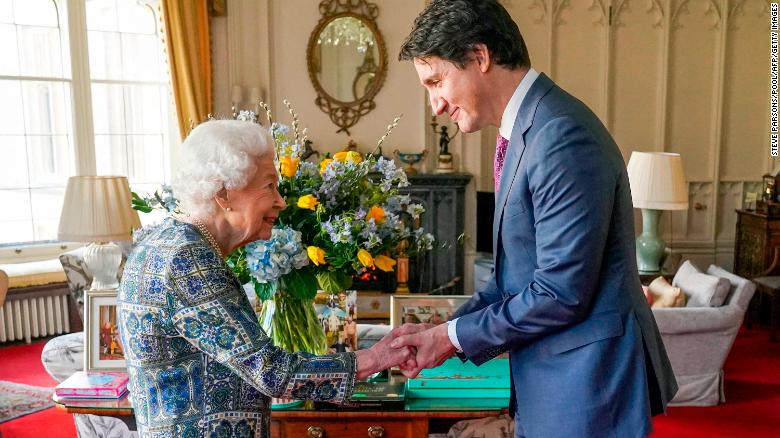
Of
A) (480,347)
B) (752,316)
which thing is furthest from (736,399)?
(480,347)

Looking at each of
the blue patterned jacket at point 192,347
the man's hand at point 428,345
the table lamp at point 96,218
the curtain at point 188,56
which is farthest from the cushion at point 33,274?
the man's hand at point 428,345

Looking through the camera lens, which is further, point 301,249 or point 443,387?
point 443,387

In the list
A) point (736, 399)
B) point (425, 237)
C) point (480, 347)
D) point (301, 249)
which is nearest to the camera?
point (480, 347)

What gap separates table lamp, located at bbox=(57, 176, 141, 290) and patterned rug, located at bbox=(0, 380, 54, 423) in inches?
41.9

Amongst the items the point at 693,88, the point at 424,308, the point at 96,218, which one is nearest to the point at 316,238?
the point at 424,308

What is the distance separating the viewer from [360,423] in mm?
2162

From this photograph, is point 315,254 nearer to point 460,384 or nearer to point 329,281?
point 329,281

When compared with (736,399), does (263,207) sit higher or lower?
higher

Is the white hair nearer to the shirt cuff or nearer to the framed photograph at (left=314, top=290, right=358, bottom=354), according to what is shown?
the shirt cuff

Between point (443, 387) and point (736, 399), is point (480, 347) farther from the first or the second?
point (736, 399)

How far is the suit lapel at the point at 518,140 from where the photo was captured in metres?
1.55

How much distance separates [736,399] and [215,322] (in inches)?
163

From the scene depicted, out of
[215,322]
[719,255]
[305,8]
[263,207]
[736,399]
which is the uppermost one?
[305,8]

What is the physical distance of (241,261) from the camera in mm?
2062
